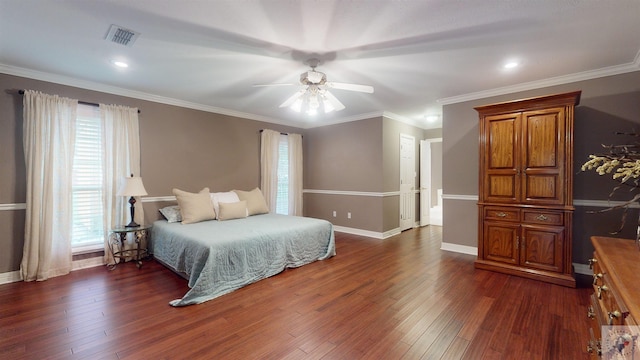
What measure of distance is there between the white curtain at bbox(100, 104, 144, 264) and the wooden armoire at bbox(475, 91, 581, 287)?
4816 millimetres

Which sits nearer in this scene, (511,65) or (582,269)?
(511,65)

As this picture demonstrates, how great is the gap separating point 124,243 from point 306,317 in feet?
9.98

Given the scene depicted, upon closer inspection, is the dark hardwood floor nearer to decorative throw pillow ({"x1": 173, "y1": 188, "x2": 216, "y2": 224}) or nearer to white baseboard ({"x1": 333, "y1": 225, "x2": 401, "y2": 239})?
decorative throw pillow ({"x1": 173, "y1": 188, "x2": 216, "y2": 224})

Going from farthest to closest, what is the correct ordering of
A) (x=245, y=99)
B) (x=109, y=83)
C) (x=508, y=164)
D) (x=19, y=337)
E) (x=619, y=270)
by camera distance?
1. (x=245, y=99)
2. (x=109, y=83)
3. (x=508, y=164)
4. (x=19, y=337)
5. (x=619, y=270)

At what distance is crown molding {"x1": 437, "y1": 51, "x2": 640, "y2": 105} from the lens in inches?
118

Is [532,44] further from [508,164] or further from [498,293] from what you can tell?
[498,293]

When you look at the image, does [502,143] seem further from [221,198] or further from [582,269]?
[221,198]

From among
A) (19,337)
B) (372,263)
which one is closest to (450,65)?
(372,263)

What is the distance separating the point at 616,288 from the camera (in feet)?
4.05

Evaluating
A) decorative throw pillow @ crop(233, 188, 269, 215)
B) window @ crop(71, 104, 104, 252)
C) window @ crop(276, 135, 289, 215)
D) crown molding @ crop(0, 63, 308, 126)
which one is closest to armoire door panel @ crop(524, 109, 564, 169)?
decorative throw pillow @ crop(233, 188, 269, 215)

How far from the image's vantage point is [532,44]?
251 centimetres

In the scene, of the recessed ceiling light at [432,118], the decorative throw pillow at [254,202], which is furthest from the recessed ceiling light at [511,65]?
the decorative throw pillow at [254,202]

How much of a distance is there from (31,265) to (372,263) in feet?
13.5

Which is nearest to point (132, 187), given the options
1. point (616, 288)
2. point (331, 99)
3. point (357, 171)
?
→ point (331, 99)
